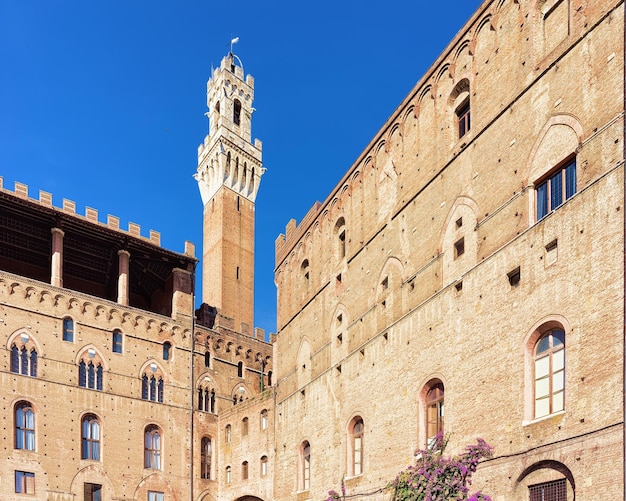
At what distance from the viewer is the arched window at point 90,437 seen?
27.1 metres

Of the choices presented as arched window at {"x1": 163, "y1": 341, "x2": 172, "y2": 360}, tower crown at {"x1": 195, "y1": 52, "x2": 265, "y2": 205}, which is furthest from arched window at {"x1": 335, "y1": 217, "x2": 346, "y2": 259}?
tower crown at {"x1": 195, "y1": 52, "x2": 265, "y2": 205}

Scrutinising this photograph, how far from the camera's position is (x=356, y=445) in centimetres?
2041

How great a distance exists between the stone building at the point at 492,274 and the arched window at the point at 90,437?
797 cm

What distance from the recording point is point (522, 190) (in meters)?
14.8

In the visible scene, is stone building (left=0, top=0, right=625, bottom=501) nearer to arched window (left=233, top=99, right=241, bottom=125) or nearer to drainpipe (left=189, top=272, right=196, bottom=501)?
drainpipe (left=189, top=272, right=196, bottom=501)

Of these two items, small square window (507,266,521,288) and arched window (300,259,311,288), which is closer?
small square window (507,266,521,288)

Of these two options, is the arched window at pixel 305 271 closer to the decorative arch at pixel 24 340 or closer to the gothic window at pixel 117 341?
the gothic window at pixel 117 341

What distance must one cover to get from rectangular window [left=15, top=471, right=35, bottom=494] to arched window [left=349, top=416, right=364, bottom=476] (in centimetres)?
1180

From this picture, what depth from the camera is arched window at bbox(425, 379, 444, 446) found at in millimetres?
16656

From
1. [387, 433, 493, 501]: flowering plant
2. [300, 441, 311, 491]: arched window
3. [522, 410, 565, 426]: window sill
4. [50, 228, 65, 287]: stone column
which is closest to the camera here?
[522, 410, 565, 426]: window sill

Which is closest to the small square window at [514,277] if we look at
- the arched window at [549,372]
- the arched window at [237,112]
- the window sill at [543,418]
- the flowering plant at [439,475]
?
the arched window at [549,372]

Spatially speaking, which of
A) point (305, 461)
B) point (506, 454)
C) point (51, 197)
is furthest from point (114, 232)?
point (506, 454)

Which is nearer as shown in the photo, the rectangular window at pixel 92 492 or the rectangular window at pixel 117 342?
the rectangular window at pixel 92 492

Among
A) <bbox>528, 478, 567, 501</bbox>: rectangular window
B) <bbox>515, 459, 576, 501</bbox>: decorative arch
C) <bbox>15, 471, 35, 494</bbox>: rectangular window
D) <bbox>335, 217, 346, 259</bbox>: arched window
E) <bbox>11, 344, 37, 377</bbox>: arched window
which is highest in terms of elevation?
<bbox>335, 217, 346, 259</bbox>: arched window
